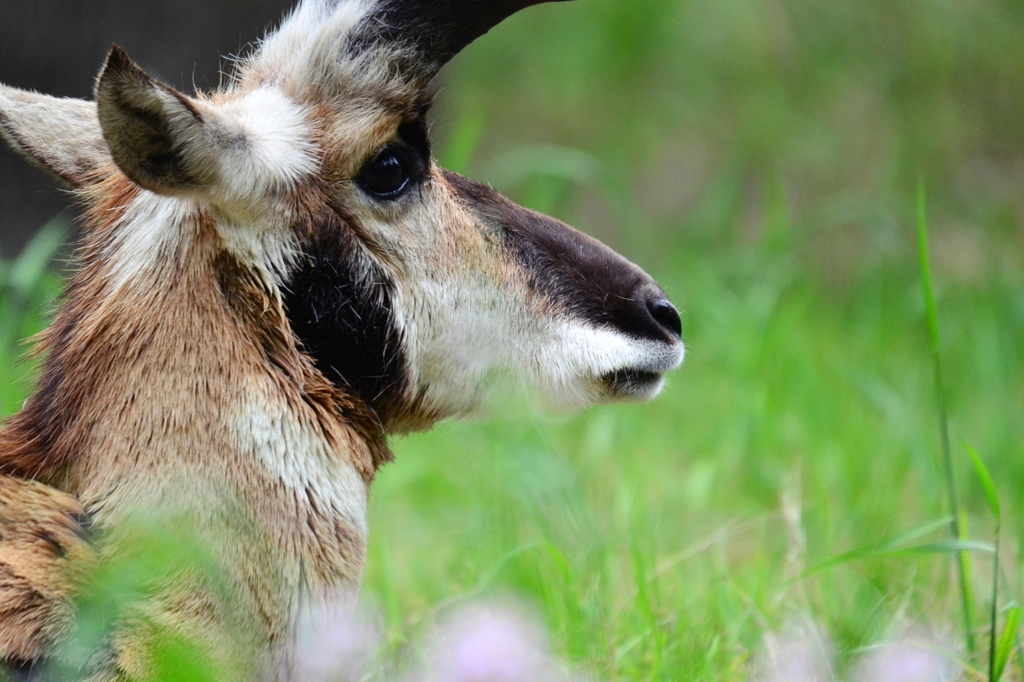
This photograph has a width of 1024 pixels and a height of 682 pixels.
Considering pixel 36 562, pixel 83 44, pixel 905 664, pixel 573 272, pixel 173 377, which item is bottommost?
pixel 905 664

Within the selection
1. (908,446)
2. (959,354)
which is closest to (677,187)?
(959,354)

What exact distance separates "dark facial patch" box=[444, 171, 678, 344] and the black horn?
12.6 inches

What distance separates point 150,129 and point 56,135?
0.78 m

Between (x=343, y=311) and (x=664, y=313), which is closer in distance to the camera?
(x=343, y=311)

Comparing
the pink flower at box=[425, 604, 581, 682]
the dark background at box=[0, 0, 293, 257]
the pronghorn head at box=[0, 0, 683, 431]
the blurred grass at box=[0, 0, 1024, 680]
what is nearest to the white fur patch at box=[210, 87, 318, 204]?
the pronghorn head at box=[0, 0, 683, 431]

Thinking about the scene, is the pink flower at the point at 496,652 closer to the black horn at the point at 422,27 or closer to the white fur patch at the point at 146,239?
the white fur patch at the point at 146,239

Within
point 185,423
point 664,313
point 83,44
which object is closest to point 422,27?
point 664,313

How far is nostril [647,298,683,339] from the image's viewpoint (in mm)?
2707

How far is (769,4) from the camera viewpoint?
27.5 ft

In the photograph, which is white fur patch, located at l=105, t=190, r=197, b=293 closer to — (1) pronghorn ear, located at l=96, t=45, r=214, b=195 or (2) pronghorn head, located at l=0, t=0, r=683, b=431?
(2) pronghorn head, located at l=0, t=0, r=683, b=431

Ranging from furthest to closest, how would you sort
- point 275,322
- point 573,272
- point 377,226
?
1. point 573,272
2. point 377,226
3. point 275,322

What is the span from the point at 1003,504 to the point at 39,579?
401 cm

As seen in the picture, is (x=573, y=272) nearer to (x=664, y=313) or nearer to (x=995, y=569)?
(x=664, y=313)

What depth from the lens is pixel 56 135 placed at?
8.88ft
